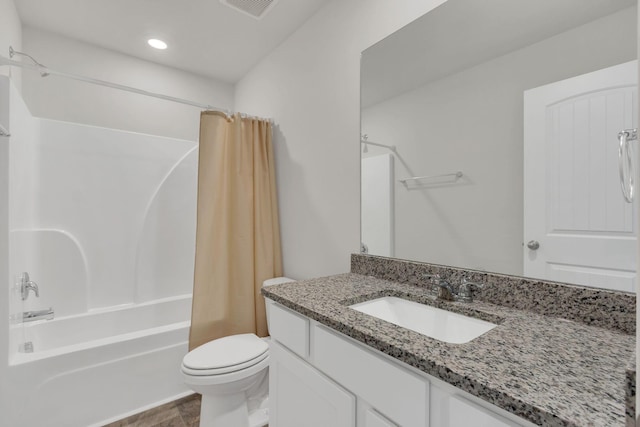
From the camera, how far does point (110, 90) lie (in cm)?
246

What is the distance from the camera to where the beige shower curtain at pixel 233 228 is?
6.59 ft

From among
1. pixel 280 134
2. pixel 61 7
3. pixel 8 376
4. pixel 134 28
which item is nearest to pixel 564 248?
pixel 280 134

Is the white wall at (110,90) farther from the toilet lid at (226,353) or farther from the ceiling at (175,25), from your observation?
the toilet lid at (226,353)

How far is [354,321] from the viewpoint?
2.92 ft

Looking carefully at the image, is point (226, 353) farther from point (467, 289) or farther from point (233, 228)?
point (467, 289)

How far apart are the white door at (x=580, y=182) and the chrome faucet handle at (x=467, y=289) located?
17 centimetres

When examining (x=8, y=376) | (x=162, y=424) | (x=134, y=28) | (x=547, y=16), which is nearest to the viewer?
(x=547, y=16)

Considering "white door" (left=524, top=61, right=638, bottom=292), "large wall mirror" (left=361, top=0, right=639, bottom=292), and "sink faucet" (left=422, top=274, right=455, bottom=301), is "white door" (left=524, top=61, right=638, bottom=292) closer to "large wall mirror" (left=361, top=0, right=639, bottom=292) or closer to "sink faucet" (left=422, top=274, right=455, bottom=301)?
"large wall mirror" (left=361, top=0, right=639, bottom=292)

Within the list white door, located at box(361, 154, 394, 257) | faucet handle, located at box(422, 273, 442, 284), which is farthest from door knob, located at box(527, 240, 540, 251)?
white door, located at box(361, 154, 394, 257)

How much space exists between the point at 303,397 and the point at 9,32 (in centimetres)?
256

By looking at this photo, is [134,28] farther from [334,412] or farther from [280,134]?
[334,412]

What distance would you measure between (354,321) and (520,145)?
2.81ft

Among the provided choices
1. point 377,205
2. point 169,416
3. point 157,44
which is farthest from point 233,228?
point 157,44

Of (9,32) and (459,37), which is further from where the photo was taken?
(9,32)
